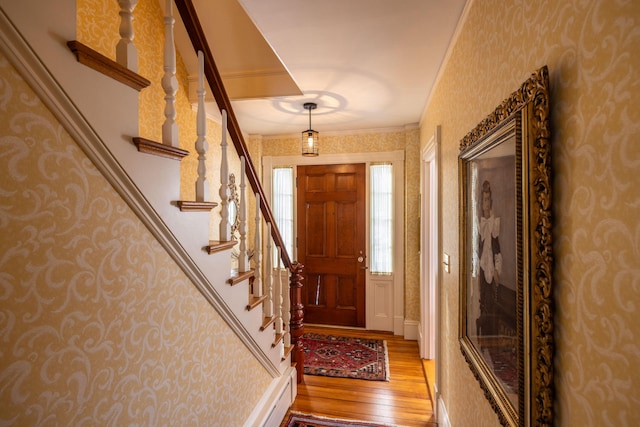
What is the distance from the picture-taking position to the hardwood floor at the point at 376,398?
7.76 feet

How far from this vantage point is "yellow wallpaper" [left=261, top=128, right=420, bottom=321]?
3703mm

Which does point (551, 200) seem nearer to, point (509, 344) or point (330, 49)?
point (509, 344)

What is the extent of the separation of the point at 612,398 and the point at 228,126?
1.64 m

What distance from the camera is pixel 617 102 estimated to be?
1.77ft

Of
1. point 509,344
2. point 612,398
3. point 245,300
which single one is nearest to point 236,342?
point 245,300

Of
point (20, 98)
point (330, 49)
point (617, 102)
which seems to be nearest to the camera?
point (617, 102)

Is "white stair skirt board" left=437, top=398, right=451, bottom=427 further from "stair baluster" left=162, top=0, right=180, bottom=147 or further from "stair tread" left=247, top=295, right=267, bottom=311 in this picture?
"stair baluster" left=162, top=0, right=180, bottom=147

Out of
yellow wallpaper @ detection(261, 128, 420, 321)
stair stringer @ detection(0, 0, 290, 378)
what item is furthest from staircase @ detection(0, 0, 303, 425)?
yellow wallpaper @ detection(261, 128, 420, 321)

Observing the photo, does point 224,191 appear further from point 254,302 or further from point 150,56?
point 150,56

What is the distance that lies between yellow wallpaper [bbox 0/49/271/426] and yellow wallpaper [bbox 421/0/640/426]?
1116 millimetres

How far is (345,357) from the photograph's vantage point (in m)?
3.29

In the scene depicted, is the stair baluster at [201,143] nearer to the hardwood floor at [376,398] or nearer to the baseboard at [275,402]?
the baseboard at [275,402]

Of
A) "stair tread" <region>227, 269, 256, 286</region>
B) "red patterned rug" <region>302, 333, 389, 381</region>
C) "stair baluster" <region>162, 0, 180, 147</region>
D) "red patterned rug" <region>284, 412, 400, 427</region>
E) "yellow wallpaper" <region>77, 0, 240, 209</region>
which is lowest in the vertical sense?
"red patterned rug" <region>284, 412, 400, 427</region>

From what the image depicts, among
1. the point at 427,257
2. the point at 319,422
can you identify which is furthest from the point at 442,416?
the point at 427,257
